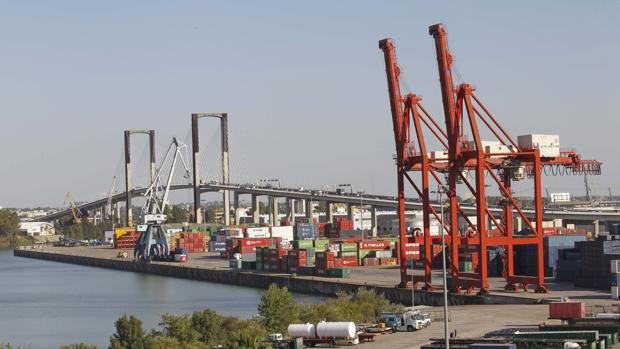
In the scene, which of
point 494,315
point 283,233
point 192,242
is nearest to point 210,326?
point 494,315

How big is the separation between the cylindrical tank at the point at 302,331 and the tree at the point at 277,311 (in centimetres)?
231

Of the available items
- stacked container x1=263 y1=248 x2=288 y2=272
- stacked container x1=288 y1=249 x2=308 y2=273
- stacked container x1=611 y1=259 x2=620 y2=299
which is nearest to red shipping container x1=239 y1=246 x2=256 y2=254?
stacked container x1=263 y1=248 x2=288 y2=272

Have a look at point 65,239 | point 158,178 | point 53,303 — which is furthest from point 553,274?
point 65,239

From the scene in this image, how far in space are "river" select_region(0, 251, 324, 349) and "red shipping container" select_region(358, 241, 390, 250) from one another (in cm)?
758

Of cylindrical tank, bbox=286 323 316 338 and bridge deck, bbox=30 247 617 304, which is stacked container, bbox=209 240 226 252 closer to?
bridge deck, bbox=30 247 617 304

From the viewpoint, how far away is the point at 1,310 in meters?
46.0

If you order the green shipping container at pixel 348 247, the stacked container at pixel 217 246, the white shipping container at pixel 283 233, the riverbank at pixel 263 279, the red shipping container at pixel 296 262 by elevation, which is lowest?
the riverbank at pixel 263 279

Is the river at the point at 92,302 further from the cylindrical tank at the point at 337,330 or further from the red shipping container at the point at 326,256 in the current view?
the cylindrical tank at the point at 337,330

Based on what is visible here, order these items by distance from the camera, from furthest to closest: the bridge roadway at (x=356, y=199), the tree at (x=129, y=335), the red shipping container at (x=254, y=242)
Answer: the red shipping container at (x=254, y=242) < the bridge roadway at (x=356, y=199) < the tree at (x=129, y=335)

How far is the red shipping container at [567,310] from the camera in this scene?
27141 millimetres

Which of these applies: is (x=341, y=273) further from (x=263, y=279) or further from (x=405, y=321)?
(x=405, y=321)

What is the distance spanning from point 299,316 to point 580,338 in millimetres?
8333

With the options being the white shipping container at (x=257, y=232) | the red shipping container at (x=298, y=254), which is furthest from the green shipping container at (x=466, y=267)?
the white shipping container at (x=257, y=232)

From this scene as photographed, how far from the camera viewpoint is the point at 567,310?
27406 millimetres
